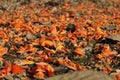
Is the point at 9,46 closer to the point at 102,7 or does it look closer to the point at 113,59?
the point at 113,59

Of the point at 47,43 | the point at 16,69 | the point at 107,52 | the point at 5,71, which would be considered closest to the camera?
the point at 5,71

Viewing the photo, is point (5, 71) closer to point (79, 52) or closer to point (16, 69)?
point (16, 69)

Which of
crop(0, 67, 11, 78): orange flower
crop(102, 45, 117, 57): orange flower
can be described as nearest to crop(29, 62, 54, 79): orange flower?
crop(0, 67, 11, 78): orange flower

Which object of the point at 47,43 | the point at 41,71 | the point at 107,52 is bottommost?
the point at 107,52

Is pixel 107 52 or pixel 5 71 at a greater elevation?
pixel 5 71

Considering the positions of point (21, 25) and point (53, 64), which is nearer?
point (53, 64)

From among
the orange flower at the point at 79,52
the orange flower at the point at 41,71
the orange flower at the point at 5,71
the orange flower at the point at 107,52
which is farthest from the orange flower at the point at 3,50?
the orange flower at the point at 107,52

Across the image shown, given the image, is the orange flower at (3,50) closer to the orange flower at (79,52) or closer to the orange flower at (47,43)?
the orange flower at (47,43)

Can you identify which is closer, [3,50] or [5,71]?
[5,71]

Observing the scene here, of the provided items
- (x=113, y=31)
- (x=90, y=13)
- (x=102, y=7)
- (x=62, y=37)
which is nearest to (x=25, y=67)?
(x=62, y=37)

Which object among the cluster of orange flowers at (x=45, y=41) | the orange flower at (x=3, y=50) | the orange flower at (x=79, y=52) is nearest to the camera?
the cluster of orange flowers at (x=45, y=41)

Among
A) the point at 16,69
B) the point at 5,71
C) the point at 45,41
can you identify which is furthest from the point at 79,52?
the point at 5,71
